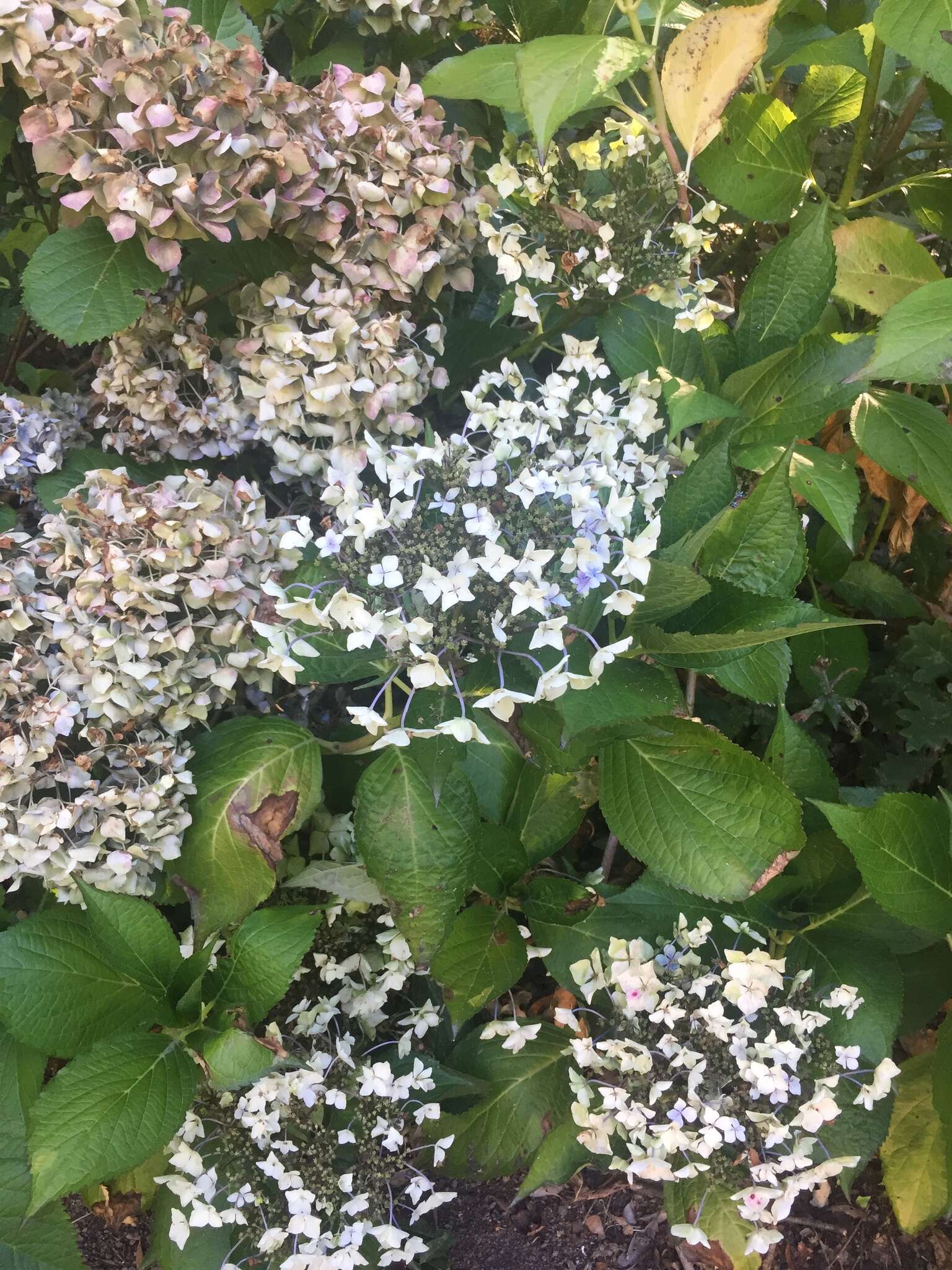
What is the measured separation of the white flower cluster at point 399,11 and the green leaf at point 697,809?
0.81 metres

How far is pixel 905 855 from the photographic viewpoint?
94cm

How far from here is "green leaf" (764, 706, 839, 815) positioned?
3.38ft

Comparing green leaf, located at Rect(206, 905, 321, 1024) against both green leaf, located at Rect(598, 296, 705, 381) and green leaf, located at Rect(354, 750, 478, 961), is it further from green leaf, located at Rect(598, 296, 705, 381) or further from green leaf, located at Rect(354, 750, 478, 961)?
green leaf, located at Rect(598, 296, 705, 381)

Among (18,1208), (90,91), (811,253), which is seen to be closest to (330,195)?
(90,91)

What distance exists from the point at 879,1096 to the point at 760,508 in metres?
0.61

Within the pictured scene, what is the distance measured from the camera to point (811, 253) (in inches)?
39.2

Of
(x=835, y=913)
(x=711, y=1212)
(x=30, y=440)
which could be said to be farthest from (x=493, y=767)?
(x=30, y=440)

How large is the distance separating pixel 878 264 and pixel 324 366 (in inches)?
27.4

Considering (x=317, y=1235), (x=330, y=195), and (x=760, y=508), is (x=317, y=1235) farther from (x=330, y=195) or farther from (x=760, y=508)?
(x=330, y=195)

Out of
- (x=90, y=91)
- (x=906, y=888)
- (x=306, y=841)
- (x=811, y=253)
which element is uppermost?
(x=90, y=91)

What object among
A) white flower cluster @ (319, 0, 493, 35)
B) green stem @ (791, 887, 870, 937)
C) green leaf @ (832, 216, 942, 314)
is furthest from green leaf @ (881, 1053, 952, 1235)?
white flower cluster @ (319, 0, 493, 35)

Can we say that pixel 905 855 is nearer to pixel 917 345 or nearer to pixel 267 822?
pixel 917 345

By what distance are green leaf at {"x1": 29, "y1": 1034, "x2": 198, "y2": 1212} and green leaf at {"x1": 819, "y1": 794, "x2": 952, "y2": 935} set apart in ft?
2.37

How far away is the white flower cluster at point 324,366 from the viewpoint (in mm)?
921
